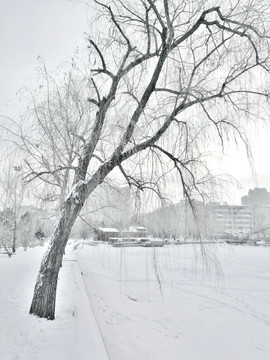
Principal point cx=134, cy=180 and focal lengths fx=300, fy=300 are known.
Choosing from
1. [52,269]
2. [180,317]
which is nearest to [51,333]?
[52,269]

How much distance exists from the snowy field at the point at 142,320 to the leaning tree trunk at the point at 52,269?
0.22 metres

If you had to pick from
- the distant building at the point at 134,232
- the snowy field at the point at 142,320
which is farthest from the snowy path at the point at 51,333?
the distant building at the point at 134,232

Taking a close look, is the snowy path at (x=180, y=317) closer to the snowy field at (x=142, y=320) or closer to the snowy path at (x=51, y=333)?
the snowy field at (x=142, y=320)

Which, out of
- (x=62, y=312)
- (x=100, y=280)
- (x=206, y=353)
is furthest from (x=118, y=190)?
(x=100, y=280)

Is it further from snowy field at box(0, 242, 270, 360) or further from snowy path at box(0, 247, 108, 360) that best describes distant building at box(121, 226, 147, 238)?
snowy path at box(0, 247, 108, 360)

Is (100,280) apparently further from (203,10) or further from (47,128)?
(203,10)

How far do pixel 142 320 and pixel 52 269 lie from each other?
12.8 ft

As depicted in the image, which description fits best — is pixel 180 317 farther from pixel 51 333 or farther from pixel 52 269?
pixel 51 333

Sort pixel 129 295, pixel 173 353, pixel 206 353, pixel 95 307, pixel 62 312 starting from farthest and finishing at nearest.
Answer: pixel 129 295 → pixel 95 307 → pixel 206 353 → pixel 173 353 → pixel 62 312

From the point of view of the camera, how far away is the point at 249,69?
5.00 m

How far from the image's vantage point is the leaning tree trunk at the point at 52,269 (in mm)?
5312

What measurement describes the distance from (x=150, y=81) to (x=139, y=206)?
7.26 ft

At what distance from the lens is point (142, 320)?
8133 millimetres

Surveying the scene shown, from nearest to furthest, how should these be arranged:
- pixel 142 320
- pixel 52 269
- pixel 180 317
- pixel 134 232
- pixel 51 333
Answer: pixel 51 333
pixel 134 232
pixel 52 269
pixel 142 320
pixel 180 317
